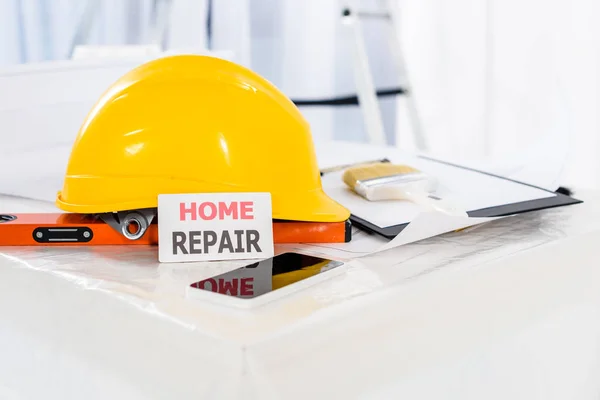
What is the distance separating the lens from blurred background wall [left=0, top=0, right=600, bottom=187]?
6.28ft

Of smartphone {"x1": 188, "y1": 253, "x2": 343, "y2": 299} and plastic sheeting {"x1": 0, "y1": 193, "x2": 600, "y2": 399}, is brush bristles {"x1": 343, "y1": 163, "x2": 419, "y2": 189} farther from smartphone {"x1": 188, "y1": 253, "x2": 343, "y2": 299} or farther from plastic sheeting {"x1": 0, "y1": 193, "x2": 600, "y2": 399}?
smartphone {"x1": 188, "y1": 253, "x2": 343, "y2": 299}

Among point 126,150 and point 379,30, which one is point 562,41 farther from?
point 126,150

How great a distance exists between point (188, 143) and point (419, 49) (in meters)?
1.82

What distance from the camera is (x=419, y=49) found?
93.1 inches

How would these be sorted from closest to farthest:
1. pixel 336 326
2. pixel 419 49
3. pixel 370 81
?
pixel 336 326
pixel 370 81
pixel 419 49

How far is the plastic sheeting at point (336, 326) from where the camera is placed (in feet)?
1.58

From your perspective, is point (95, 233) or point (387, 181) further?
point (387, 181)

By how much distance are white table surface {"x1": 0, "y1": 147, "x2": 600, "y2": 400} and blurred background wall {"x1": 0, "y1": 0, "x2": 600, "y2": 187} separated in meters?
1.21

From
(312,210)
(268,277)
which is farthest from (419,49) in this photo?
(268,277)

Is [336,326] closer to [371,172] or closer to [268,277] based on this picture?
[268,277]

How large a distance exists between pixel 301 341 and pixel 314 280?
4.3 inches

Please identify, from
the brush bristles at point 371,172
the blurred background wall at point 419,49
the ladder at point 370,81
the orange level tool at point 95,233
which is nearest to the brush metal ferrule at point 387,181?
the brush bristles at point 371,172

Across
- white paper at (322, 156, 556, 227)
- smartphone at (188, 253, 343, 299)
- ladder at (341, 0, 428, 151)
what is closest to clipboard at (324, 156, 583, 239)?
white paper at (322, 156, 556, 227)

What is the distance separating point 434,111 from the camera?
93.6 inches
